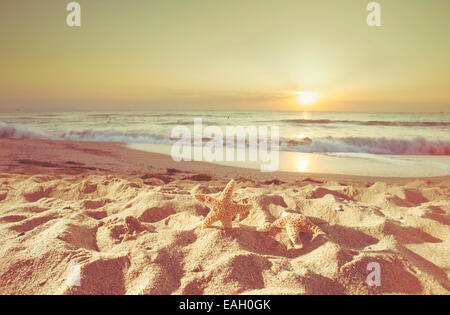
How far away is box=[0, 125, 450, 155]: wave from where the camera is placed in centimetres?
1246

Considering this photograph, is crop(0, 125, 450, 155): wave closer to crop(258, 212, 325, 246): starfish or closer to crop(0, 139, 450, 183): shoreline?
crop(0, 139, 450, 183): shoreline

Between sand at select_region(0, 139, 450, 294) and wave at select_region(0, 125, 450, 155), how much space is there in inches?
315

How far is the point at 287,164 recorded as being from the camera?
8961 mm

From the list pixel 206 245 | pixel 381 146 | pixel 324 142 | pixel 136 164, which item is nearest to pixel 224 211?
pixel 206 245

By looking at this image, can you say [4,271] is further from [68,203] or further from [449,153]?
[449,153]

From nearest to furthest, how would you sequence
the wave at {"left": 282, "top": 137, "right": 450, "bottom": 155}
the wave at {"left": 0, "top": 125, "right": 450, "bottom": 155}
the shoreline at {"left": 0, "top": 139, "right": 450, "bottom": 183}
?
the shoreline at {"left": 0, "top": 139, "right": 450, "bottom": 183} < the wave at {"left": 282, "top": 137, "right": 450, "bottom": 155} < the wave at {"left": 0, "top": 125, "right": 450, "bottom": 155}

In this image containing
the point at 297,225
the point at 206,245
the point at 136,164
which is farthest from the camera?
the point at 136,164

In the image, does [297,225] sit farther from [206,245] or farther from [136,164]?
[136,164]

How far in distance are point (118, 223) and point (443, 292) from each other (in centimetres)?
308

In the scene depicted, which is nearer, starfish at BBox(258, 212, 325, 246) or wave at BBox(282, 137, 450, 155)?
starfish at BBox(258, 212, 325, 246)

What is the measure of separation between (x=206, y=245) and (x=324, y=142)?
12.3m

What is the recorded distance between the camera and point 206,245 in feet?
9.02

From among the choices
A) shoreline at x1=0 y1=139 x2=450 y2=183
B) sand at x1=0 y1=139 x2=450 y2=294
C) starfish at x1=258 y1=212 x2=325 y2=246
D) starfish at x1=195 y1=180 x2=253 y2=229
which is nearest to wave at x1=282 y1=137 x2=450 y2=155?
shoreline at x1=0 y1=139 x2=450 y2=183
